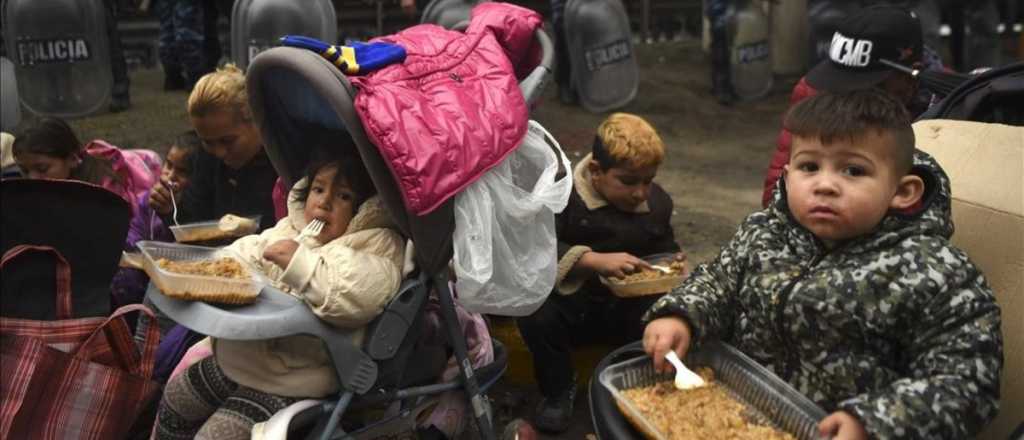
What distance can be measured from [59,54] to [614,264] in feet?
16.4

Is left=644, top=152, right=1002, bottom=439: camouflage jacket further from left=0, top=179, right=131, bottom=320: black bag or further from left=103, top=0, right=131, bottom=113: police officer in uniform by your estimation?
left=103, top=0, right=131, bottom=113: police officer in uniform

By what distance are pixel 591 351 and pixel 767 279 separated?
157cm

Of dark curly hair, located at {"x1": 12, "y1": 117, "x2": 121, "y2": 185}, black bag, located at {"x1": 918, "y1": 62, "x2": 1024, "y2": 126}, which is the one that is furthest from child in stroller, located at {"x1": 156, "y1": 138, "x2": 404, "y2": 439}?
black bag, located at {"x1": 918, "y1": 62, "x2": 1024, "y2": 126}

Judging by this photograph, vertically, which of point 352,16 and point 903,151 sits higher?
point 903,151

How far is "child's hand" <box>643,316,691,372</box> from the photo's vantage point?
2.13m

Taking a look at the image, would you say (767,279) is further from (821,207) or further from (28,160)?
(28,160)

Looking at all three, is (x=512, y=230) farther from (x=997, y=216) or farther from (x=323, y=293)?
(x=997, y=216)

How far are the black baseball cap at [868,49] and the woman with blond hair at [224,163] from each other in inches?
82.0

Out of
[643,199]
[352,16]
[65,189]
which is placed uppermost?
[65,189]

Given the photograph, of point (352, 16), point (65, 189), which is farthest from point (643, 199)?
point (352, 16)

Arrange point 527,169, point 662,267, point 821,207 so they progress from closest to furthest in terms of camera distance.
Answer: point 821,207
point 527,169
point 662,267

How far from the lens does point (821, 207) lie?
2.03m

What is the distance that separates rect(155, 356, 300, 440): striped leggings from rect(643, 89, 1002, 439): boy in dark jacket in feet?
3.24

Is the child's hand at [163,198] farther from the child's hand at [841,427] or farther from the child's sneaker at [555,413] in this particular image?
the child's hand at [841,427]
